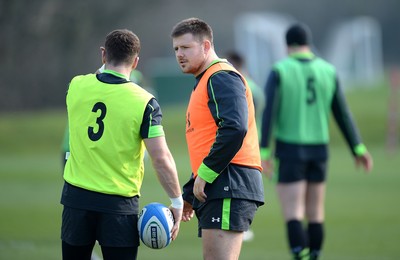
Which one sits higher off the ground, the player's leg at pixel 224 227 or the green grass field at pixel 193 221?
the player's leg at pixel 224 227

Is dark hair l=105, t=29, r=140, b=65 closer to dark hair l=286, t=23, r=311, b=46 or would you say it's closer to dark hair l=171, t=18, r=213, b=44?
dark hair l=171, t=18, r=213, b=44

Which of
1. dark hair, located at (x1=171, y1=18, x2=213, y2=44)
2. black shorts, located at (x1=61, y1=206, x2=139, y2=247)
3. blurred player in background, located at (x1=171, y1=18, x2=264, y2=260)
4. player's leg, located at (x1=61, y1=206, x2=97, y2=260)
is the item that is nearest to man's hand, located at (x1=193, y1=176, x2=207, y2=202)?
blurred player in background, located at (x1=171, y1=18, x2=264, y2=260)

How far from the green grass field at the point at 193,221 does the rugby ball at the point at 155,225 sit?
153 inches

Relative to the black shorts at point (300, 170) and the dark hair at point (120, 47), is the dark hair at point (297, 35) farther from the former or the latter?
the dark hair at point (120, 47)

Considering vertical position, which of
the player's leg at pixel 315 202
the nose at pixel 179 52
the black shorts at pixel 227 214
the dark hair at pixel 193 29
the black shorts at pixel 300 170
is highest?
the dark hair at pixel 193 29

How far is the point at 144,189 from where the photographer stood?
17.1 meters

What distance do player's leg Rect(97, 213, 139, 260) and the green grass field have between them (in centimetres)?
399

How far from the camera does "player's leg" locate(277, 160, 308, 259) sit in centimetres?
884

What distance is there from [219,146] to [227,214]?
482mm

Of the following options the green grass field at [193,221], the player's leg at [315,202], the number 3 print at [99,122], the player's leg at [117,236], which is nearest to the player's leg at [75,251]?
the player's leg at [117,236]

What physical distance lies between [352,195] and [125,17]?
28.7 meters

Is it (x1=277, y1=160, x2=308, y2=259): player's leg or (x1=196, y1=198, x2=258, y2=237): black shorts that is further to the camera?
(x1=277, y1=160, x2=308, y2=259): player's leg

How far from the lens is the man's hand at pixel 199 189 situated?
5840 millimetres

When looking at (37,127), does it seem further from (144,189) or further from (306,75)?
(306,75)
